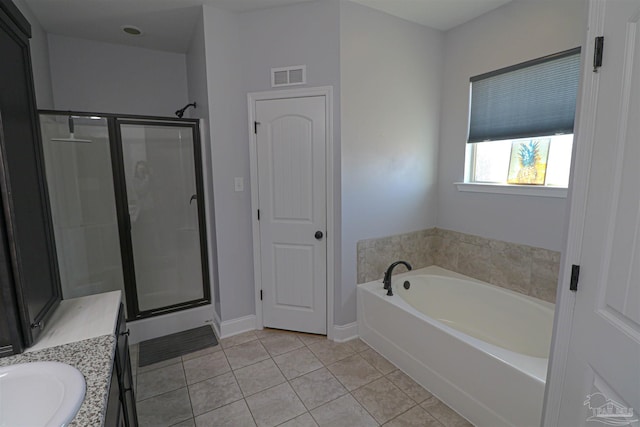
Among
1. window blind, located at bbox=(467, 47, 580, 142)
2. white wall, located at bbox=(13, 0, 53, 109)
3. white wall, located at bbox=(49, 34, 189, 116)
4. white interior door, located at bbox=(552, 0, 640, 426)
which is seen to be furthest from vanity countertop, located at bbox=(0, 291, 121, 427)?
window blind, located at bbox=(467, 47, 580, 142)

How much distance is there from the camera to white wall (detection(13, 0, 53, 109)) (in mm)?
2358

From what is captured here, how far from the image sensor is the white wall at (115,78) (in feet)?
9.68

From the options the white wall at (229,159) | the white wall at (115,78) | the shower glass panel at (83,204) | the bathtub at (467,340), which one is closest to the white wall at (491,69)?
the bathtub at (467,340)

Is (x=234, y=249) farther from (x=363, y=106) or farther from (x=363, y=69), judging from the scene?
(x=363, y=69)

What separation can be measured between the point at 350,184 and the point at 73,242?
92.8 inches

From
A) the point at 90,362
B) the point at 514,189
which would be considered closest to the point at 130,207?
the point at 90,362

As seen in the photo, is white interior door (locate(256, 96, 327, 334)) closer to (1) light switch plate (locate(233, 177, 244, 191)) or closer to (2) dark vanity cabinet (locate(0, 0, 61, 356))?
(1) light switch plate (locate(233, 177, 244, 191))

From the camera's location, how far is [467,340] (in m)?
1.80

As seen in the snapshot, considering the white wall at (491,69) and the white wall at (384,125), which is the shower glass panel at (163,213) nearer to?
the white wall at (384,125)

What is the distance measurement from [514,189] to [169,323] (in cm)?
311

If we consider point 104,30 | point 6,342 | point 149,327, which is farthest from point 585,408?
point 104,30

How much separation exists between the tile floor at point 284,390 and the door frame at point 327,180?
0.36m

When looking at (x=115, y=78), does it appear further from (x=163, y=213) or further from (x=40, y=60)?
(x=163, y=213)

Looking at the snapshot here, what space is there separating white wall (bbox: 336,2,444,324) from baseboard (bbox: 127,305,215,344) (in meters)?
1.29
